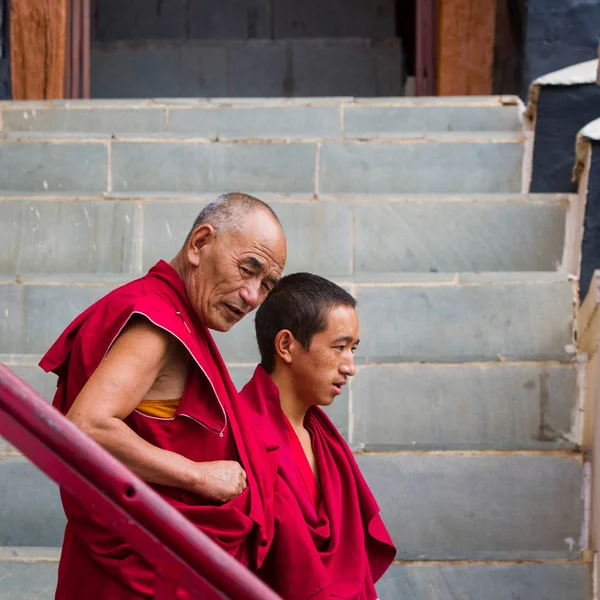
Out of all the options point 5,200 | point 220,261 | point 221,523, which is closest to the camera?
point 221,523

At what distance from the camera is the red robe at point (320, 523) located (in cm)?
268

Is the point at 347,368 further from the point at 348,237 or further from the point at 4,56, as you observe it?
the point at 4,56

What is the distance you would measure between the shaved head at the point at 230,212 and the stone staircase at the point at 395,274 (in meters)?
1.28

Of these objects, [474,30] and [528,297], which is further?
[474,30]

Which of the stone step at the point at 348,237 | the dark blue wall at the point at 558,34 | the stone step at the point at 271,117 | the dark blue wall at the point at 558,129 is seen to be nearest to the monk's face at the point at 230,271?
the stone step at the point at 348,237

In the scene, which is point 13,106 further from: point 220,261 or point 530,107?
point 220,261

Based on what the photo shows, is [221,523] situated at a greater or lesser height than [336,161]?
lesser

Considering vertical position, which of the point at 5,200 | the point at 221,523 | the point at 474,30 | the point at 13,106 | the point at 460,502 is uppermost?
the point at 474,30


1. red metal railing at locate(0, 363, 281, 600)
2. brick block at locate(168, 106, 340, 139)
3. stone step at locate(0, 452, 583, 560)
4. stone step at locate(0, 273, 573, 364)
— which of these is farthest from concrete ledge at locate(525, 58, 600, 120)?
red metal railing at locate(0, 363, 281, 600)

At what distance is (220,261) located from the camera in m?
2.58

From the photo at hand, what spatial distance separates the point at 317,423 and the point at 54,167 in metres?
2.55

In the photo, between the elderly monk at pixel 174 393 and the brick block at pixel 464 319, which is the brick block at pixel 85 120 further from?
the elderly monk at pixel 174 393

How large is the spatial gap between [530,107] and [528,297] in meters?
1.35

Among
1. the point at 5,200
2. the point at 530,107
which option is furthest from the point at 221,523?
the point at 530,107
